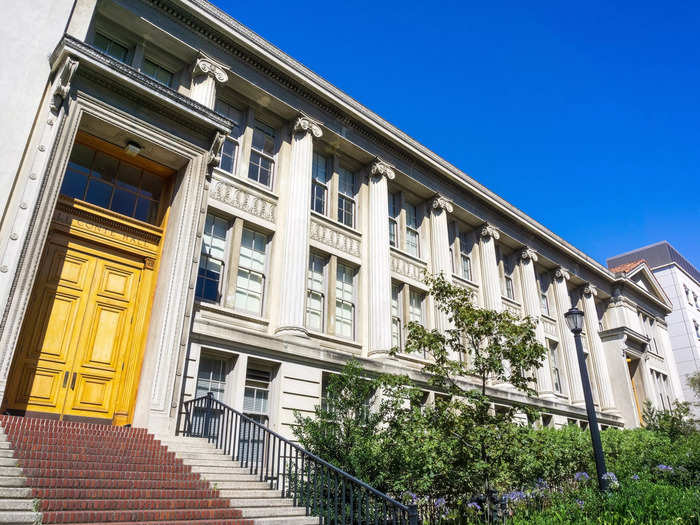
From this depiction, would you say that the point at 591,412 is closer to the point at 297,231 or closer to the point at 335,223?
the point at 297,231

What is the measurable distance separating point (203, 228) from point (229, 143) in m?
4.33

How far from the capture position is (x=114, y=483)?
22.2 ft

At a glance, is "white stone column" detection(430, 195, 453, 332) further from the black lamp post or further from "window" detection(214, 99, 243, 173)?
A: "window" detection(214, 99, 243, 173)

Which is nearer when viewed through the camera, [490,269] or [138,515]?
[138,515]

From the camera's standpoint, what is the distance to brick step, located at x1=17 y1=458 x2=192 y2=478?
6.48 meters

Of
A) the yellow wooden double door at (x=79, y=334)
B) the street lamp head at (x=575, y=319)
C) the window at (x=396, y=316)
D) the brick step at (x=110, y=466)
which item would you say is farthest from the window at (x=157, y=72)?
the street lamp head at (x=575, y=319)

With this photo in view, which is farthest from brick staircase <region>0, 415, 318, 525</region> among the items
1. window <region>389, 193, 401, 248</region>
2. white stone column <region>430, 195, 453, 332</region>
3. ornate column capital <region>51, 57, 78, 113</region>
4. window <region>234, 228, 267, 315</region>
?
white stone column <region>430, 195, 453, 332</region>

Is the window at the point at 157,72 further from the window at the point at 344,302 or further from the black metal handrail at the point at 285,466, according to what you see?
the black metal handrail at the point at 285,466

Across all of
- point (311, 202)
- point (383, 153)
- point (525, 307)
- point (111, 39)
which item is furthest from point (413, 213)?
point (111, 39)

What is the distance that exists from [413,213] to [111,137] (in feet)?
44.1

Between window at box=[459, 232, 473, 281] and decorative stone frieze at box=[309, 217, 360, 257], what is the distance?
725 cm

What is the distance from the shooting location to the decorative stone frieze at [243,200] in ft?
46.1

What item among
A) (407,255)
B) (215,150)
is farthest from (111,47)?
(407,255)

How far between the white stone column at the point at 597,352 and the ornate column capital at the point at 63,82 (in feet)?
93.4
